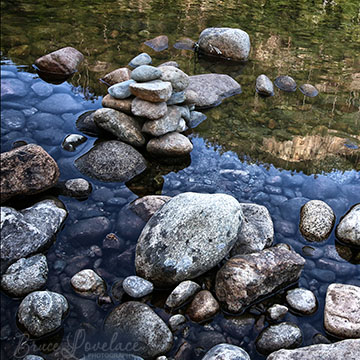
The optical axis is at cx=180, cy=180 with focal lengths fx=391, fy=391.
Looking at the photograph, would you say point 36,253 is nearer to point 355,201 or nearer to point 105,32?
point 355,201

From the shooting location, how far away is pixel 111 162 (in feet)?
18.0

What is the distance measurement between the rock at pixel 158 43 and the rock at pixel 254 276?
7220 millimetres

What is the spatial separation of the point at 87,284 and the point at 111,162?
2.08 metres

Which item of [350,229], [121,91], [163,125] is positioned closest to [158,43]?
[121,91]

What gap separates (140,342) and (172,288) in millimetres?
731

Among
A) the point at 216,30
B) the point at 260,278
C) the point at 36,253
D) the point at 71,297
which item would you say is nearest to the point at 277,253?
the point at 260,278

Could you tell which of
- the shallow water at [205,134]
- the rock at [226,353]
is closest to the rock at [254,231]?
the shallow water at [205,134]

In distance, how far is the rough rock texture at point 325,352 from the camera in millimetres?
3162

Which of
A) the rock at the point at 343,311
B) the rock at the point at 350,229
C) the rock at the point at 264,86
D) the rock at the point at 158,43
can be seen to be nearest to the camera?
the rock at the point at 343,311

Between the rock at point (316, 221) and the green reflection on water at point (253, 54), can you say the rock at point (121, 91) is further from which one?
the rock at point (316, 221)

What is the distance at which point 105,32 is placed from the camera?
10.5 metres

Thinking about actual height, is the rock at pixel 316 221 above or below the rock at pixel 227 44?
below

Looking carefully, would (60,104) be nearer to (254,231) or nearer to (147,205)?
(147,205)

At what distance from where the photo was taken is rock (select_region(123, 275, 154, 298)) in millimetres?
3818
